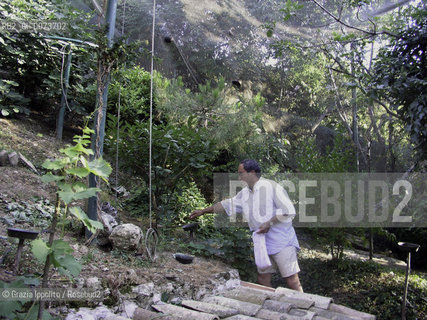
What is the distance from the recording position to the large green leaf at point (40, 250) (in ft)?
4.42

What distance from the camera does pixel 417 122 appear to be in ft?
10.7

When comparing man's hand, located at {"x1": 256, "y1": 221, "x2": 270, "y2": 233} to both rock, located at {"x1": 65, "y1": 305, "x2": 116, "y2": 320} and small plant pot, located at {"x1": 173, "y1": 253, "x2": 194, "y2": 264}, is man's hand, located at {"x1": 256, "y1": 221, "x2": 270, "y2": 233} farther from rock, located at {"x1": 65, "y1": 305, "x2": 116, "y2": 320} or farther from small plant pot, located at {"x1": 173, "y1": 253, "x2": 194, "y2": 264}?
rock, located at {"x1": 65, "y1": 305, "x2": 116, "y2": 320}

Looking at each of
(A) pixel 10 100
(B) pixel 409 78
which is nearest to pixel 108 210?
(A) pixel 10 100

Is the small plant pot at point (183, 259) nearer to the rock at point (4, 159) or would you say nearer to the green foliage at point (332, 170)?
the rock at point (4, 159)

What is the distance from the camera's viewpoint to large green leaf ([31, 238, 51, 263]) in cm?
135

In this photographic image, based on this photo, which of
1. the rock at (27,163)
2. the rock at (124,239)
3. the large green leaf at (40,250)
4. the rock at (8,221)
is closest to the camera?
the large green leaf at (40,250)

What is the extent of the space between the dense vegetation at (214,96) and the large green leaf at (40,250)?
0.32 meters

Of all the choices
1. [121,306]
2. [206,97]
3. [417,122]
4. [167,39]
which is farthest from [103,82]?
[167,39]

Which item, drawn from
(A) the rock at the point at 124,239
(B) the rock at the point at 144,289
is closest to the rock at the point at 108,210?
(A) the rock at the point at 124,239

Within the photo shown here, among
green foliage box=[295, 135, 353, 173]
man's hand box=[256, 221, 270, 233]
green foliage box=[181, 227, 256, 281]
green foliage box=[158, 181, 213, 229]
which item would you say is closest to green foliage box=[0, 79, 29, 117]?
green foliage box=[158, 181, 213, 229]

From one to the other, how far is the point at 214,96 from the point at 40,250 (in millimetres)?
4795

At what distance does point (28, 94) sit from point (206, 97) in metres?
2.84

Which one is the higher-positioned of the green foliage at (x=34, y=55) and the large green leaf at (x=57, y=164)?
the green foliage at (x=34, y=55)

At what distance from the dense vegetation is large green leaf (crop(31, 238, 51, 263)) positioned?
0.32 m
